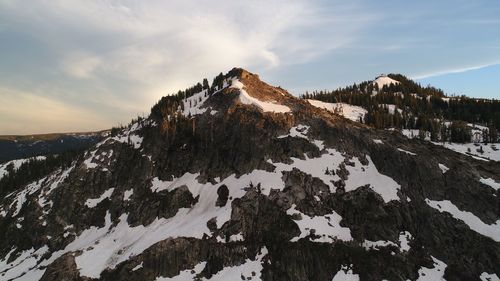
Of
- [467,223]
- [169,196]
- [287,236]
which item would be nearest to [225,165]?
[169,196]

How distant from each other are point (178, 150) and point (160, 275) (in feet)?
104

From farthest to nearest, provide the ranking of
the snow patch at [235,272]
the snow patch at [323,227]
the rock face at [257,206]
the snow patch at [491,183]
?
the snow patch at [491,183] < the snow patch at [323,227] < the rock face at [257,206] < the snow patch at [235,272]

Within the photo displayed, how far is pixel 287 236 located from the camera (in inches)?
2224

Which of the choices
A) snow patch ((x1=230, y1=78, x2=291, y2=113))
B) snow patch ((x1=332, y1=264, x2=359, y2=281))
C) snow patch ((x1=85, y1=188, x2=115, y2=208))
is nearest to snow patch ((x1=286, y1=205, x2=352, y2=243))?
snow patch ((x1=332, y1=264, x2=359, y2=281))

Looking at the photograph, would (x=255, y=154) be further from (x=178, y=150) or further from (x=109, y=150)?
(x=109, y=150)

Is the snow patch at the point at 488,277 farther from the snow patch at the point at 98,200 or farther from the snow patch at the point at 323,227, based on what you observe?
the snow patch at the point at 98,200

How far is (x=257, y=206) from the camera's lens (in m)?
61.5

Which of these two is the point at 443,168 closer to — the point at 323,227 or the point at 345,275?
the point at 323,227

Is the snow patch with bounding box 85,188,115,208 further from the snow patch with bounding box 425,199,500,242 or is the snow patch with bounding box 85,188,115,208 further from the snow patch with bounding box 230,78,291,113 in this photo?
the snow patch with bounding box 425,199,500,242

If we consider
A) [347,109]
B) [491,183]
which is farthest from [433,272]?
[347,109]

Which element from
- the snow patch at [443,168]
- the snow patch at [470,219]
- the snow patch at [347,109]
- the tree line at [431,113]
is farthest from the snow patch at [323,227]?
the snow patch at [347,109]

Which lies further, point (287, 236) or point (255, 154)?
point (255, 154)

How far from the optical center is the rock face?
176ft

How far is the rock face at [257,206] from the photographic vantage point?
176 ft
